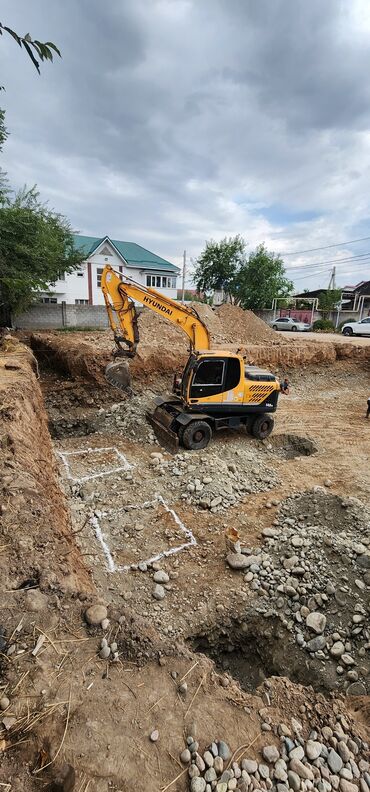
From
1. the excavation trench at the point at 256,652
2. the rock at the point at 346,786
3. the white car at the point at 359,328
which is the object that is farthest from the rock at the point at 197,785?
the white car at the point at 359,328

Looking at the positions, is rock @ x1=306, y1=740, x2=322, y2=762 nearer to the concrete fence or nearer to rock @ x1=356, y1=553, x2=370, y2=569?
rock @ x1=356, y1=553, x2=370, y2=569

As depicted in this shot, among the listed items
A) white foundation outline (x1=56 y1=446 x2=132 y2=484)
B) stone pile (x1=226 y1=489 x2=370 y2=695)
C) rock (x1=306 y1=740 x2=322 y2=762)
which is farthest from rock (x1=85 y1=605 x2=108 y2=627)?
white foundation outline (x1=56 y1=446 x2=132 y2=484)

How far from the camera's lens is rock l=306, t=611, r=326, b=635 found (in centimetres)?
419

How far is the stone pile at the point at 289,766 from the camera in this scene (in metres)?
2.08

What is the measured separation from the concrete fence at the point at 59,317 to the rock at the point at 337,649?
19.2 metres

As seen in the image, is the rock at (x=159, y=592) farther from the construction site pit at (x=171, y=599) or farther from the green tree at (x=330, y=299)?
the green tree at (x=330, y=299)

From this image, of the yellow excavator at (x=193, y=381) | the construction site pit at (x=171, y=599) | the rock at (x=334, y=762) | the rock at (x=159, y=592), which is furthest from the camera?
the yellow excavator at (x=193, y=381)

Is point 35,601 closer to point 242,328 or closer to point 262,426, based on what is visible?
point 262,426

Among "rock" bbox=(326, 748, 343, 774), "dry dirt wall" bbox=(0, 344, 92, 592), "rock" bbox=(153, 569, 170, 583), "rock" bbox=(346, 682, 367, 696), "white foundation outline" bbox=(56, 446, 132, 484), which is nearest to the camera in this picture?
"rock" bbox=(326, 748, 343, 774)

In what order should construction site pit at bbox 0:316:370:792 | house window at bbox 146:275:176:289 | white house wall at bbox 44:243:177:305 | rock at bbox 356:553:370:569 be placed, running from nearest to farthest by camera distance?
construction site pit at bbox 0:316:370:792 < rock at bbox 356:553:370:569 < white house wall at bbox 44:243:177:305 < house window at bbox 146:275:176:289

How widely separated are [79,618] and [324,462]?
6651mm

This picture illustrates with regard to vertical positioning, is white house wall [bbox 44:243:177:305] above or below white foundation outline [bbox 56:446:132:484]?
above

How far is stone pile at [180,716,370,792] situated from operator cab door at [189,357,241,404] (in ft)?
19.6

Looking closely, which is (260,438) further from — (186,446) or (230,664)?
(230,664)
